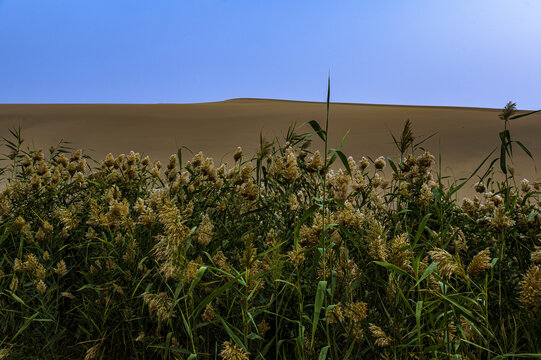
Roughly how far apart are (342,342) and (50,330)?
152 cm

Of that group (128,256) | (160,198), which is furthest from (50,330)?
(160,198)

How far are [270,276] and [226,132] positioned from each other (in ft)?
55.7

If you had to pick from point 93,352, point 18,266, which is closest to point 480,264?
point 93,352

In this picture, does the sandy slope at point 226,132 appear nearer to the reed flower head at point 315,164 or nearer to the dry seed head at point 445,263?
the reed flower head at point 315,164

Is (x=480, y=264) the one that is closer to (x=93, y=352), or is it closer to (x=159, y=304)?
(x=159, y=304)

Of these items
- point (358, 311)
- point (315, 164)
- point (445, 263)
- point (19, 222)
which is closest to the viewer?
point (445, 263)

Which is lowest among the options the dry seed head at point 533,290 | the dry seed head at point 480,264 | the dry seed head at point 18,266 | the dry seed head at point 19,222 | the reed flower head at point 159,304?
the dry seed head at point 18,266

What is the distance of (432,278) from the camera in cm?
147

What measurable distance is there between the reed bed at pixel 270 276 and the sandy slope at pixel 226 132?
339 inches

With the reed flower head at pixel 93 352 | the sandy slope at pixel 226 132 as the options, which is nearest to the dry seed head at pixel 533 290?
the reed flower head at pixel 93 352

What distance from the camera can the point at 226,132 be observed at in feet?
60.6

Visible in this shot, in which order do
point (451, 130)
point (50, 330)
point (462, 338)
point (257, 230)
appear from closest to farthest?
point (462, 338), point (50, 330), point (257, 230), point (451, 130)

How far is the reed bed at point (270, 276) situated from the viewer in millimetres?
1372

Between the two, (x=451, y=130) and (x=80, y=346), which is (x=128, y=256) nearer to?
(x=80, y=346)
